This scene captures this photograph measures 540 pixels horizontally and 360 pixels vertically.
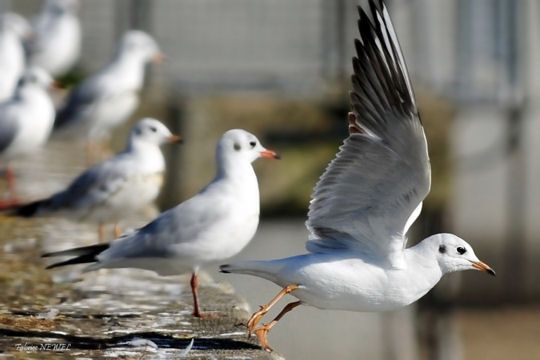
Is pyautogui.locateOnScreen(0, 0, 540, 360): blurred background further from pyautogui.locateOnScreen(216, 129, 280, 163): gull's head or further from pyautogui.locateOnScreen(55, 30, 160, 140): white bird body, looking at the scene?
pyautogui.locateOnScreen(216, 129, 280, 163): gull's head

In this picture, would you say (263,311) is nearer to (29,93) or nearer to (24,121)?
(24,121)

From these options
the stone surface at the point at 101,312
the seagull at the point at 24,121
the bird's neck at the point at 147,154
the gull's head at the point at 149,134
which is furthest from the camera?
the seagull at the point at 24,121

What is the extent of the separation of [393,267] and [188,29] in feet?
31.1

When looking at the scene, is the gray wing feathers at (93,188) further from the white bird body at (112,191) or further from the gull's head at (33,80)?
the gull's head at (33,80)

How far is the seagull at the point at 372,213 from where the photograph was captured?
4309 millimetres

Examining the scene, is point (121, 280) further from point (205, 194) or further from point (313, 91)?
point (313, 91)

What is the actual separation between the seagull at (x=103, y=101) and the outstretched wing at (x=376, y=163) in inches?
173

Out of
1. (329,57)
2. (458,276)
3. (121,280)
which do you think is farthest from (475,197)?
(121,280)

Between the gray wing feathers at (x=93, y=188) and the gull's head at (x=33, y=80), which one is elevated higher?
the gull's head at (x=33, y=80)

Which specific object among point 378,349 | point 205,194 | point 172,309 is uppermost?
point 205,194

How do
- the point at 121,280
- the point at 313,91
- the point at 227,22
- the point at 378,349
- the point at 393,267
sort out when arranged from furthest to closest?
the point at 227,22 < the point at 313,91 < the point at 378,349 < the point at 121,280 < the point at 393,267

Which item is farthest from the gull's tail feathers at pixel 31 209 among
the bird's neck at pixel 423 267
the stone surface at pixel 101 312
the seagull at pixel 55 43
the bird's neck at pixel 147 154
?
the seagull at pixel 55 43

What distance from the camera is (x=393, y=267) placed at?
4.39m

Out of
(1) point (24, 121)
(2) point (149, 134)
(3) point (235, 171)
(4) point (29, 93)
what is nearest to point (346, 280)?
(3) point (235, 171)
